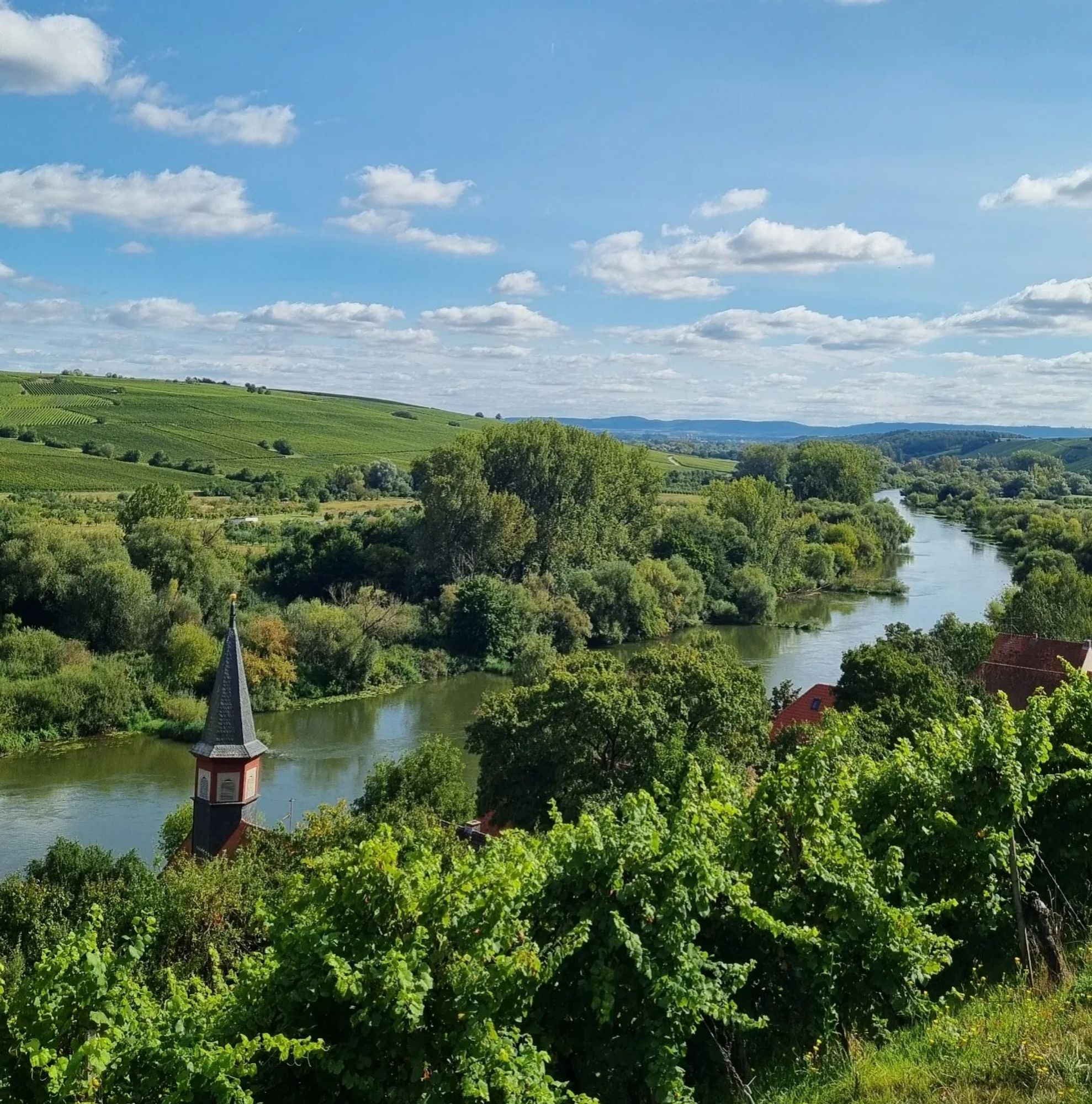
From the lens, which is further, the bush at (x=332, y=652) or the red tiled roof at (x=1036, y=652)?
the bush at (x=332, y=652)

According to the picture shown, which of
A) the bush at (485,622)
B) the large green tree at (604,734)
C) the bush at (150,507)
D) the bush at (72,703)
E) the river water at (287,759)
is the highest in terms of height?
the bush at (150,507)

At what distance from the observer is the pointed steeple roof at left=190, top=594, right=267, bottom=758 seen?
18750mm

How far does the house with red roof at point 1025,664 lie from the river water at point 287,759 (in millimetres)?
9550

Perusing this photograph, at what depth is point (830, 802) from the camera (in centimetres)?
970

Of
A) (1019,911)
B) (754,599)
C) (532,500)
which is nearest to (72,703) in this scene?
(532,500)

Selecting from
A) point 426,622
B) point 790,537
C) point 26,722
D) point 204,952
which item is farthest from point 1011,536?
point 204,952

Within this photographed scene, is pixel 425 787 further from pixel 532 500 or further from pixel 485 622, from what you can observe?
pixel 532 500

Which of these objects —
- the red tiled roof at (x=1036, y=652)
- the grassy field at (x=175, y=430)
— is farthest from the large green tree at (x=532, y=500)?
the grassy field at (x=175, y=430)

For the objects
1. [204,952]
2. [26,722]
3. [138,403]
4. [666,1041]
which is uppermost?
[138,403]

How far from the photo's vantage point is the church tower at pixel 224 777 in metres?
18.6

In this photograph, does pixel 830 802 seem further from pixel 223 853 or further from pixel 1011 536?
pixel 1011 536

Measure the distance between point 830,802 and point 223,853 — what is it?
39.5ft

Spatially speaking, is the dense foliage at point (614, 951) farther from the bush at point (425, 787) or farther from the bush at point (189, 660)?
the bush at point (189, 660)

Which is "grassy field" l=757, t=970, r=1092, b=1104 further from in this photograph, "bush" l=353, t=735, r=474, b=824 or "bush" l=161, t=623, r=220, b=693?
"bush" l=161, t=623, r=220, b=693
